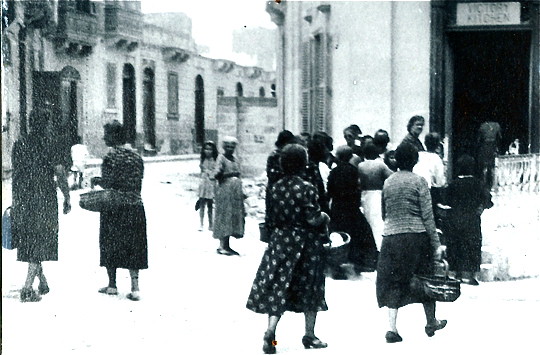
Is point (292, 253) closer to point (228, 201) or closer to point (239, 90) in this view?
point (228, 201)

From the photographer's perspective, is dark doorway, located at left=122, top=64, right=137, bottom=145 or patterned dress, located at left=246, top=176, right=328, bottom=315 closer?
patterned dress, located at left=246, top=176, right=328, bottom=315

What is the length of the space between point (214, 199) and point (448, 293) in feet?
10.5

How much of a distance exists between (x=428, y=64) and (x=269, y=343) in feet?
13.5

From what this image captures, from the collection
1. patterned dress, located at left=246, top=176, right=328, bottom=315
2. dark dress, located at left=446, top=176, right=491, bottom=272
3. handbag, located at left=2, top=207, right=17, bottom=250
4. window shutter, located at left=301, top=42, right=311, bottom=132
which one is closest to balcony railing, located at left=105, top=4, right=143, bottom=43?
handbag, located at left=2, top=207, right=17, bottom=250

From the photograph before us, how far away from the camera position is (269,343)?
5.25 metres

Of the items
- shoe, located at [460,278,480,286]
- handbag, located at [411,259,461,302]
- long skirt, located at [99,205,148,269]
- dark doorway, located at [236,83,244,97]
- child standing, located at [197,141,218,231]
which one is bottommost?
shoe, located at [460,278,480,286]

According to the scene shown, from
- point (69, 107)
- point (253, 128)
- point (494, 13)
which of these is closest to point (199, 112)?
point (69, 107)

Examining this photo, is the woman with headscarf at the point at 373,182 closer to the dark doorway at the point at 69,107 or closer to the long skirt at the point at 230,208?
the long skirt at the point at 230,208

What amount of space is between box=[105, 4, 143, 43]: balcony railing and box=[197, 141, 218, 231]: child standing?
163cm

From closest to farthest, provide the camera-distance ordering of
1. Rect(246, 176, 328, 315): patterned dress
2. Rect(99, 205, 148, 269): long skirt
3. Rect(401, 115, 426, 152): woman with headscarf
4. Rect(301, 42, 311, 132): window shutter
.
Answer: Rect(246, 176, 328, 315): patterned dress
Rect(99, 205, 148, 269): long skirt
Rect(401, 115, 426, 152): woman with headscarf
Rect(301, 42, 311, 132): window shutter

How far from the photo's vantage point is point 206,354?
5.30 meters

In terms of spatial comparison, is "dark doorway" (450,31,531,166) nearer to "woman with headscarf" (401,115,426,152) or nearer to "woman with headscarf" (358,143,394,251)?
"woman with headscarf" (401,115,426,152)

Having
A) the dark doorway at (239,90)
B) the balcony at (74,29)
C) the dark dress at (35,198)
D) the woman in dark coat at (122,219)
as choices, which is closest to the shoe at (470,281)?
the woman in dark coat at (122,219)

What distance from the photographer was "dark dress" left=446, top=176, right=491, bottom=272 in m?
6.52
